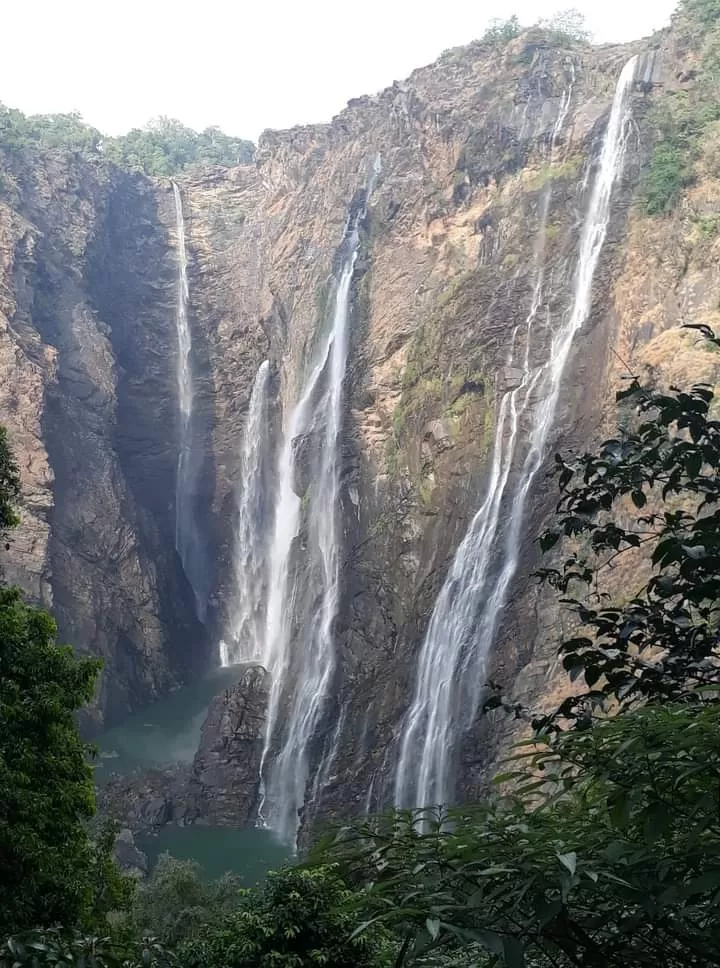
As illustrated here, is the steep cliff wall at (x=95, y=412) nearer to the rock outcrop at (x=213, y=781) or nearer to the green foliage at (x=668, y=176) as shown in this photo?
the rock outcrop at (x=213, y=781)

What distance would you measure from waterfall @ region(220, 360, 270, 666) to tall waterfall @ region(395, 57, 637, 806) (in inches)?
537

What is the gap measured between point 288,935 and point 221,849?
46.6 ft

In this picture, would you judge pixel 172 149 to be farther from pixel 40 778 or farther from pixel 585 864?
pixel 585 864

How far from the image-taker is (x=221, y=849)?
21078 millimetres

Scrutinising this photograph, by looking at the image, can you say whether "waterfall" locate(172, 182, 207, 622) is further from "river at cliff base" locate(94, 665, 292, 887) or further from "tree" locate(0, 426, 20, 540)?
"tree" locate(0, 426, 20, 540)

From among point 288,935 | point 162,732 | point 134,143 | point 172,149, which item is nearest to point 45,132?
point 134,143

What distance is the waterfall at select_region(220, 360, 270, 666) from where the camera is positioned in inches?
1316

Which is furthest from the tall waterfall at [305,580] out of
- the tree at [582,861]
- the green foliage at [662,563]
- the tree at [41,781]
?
the tree at [582,861]

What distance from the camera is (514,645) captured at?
18.6 meters

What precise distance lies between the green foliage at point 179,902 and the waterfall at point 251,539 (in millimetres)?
17124

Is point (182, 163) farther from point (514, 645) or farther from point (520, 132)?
point (514, 645)

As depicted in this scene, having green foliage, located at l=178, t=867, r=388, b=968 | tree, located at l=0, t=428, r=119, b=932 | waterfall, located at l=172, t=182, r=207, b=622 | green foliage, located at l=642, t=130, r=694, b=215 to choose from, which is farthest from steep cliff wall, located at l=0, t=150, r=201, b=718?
green foliage, located at l=178, t=867, r=388, b=968

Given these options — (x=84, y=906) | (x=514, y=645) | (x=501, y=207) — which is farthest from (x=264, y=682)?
(x=84, y=906)

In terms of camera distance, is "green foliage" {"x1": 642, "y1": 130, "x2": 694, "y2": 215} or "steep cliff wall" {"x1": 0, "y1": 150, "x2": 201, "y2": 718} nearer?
"green foliage" {"x1": 642, "y1": 130, "x2": 694, "y2": 215}
